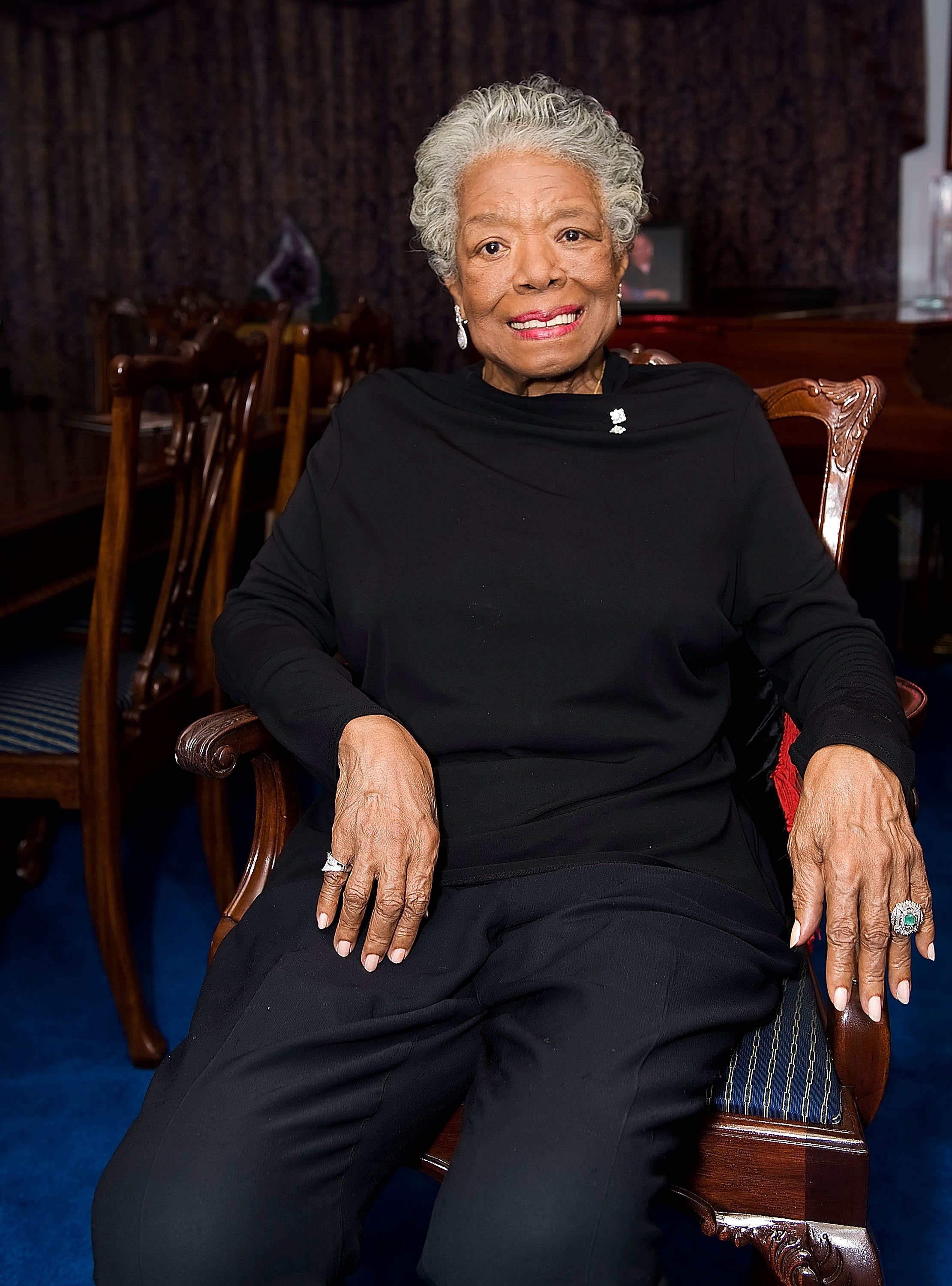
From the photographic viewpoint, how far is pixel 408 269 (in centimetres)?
498

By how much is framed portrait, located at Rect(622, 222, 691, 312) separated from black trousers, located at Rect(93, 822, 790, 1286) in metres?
2.79

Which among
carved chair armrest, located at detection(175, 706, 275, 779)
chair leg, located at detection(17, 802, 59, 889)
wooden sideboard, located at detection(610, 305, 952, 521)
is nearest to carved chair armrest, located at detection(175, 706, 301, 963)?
carved chair armrest, located at detection(175, 706, 275, 779)

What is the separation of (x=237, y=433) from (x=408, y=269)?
3.12 metres

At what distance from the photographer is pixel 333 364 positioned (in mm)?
2959

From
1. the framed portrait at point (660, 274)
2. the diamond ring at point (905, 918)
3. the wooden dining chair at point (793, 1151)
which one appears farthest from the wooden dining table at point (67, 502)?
the framed portrait at point (660, 274)

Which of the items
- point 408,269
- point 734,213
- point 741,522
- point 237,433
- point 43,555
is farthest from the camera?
point 408,269

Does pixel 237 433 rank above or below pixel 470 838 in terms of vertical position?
above

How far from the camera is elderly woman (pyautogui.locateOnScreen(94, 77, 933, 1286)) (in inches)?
39.2

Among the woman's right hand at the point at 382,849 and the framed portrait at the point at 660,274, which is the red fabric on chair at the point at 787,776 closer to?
the woman's right hand at the point at 382,849

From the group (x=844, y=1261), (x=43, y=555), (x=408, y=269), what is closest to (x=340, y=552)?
(x=43, y=555)

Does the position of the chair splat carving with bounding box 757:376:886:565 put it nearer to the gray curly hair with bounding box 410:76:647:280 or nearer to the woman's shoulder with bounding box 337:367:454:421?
the gray curly hair with bounding box 410:76:647:280

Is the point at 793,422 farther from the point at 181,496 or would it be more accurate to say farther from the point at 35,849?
the point at 35,849

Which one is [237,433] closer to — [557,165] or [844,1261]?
[557,165]

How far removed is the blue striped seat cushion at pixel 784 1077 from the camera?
1085 mm
